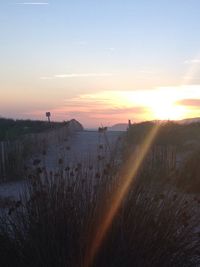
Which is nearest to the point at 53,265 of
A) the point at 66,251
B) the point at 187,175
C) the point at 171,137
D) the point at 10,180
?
the point at 66,251

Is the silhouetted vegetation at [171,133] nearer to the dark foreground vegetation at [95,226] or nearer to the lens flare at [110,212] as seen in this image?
the lens flare at [110,212]

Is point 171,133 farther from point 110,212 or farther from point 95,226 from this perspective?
point 95,226

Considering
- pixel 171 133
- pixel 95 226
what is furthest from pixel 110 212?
pixel 171 133

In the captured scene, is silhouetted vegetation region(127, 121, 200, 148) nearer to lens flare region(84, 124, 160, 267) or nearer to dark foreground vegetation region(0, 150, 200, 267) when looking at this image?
lens flare region(84, 124, 160, 267)

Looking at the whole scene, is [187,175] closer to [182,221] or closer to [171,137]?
[182,221]

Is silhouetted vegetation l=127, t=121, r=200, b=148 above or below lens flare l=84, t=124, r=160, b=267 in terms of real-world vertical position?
below

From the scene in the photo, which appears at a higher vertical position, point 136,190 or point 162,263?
point 136,190

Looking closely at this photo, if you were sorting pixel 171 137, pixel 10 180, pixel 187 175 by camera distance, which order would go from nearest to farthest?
pixel 187 175
pixel 10 180
pixel 171 137

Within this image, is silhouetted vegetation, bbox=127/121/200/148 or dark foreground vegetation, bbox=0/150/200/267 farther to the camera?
silhouetted vegetation, bbox=127/121/200/148

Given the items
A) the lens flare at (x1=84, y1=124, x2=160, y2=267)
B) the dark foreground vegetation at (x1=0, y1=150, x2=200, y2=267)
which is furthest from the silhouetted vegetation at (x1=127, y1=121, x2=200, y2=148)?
the dark foreground vegetation at (x1=0, y1=150, x2=200, y2=267)

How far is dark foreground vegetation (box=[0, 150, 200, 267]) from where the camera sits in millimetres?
6270

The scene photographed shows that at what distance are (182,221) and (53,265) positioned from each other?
4.79ft

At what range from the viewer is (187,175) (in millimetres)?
15328

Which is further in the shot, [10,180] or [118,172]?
[10,180]
